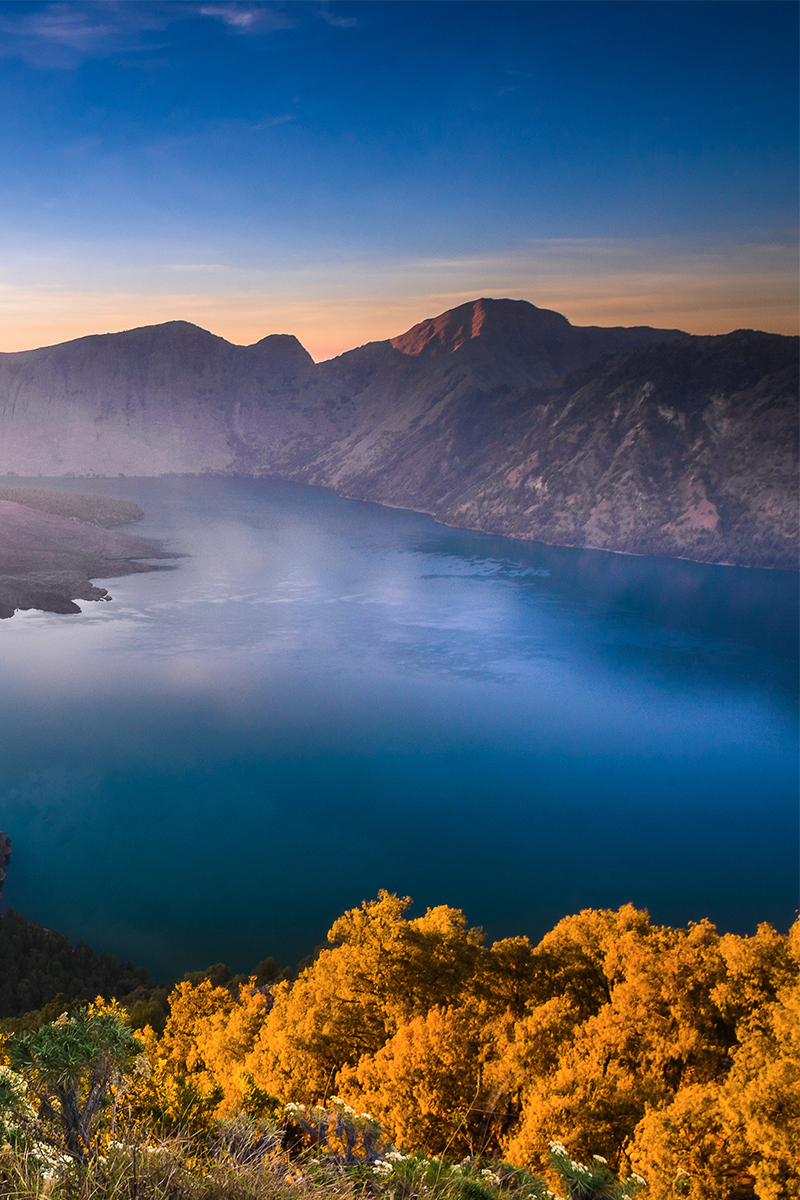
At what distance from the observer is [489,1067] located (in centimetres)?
1421

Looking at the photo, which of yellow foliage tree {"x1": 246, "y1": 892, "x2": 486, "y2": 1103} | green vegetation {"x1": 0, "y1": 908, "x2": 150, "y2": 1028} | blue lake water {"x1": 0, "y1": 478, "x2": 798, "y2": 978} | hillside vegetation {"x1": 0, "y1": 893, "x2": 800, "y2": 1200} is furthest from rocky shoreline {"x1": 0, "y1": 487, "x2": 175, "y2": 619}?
hillside vegetation {"x1": 0, "y1": 893, "x2": 800, "y2": 1200}

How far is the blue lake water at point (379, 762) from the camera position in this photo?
123 ft

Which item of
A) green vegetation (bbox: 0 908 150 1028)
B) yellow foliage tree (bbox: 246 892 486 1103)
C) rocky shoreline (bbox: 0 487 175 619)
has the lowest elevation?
green vegetation (bbox: 0 908 150 1028)

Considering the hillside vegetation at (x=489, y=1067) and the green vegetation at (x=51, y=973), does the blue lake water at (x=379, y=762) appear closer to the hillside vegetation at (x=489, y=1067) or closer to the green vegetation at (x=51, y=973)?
the green vegetation at (x=51, y=973)

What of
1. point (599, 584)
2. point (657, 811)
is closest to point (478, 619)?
point (599, 584)

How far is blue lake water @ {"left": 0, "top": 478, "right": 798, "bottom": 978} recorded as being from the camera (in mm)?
37562

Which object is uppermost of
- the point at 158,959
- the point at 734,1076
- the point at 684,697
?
the point at 734,1076

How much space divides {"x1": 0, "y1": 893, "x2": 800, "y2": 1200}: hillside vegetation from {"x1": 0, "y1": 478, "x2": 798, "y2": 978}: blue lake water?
672 inches

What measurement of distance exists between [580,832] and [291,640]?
4268 cm

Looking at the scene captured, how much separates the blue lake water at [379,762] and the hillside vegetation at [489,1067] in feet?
56.0

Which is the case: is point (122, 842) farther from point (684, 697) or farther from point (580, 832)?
point (684, 697)

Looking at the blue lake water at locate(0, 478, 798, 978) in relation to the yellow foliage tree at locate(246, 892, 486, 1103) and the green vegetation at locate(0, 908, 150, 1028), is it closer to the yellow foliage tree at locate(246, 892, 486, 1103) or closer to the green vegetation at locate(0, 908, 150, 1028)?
the green vegetation at locate(0, 908, 150, 1028)

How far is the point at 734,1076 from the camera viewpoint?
12602mm

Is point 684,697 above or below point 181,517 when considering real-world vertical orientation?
below
